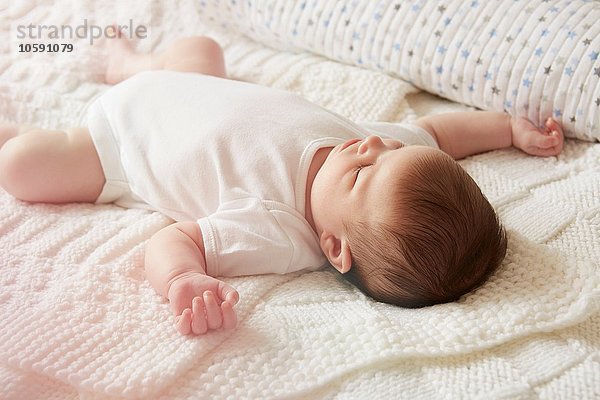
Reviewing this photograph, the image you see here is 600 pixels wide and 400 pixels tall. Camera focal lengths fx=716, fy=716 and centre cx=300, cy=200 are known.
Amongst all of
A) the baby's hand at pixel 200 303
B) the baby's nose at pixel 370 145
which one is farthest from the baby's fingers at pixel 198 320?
the baby's nose at pixel 370 145

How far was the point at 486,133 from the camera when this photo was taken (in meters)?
1.40

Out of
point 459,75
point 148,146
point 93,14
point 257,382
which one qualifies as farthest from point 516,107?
point 93,14

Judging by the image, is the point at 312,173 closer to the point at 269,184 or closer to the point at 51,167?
the point at 269,184

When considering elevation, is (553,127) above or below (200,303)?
above

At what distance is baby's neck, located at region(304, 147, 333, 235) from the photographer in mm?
1205

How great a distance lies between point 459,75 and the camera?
147cm

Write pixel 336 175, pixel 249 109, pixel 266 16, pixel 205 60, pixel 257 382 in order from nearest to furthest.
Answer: pixel 257 382, pixel 336 175, pixel 249 109, pixel 205 60, pixel 266 16

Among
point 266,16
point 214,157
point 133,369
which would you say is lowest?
point 133,369

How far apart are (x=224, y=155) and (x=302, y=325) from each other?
38 cm

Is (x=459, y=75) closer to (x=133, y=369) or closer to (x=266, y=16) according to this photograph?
(x=266, y=16)

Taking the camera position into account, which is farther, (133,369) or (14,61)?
(14,61)

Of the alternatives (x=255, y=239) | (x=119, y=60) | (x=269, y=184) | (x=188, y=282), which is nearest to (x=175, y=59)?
(x=119, y=60)

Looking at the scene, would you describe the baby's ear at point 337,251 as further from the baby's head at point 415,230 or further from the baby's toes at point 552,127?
the baby's toes at point 552,127

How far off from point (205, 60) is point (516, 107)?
0.67 meters
